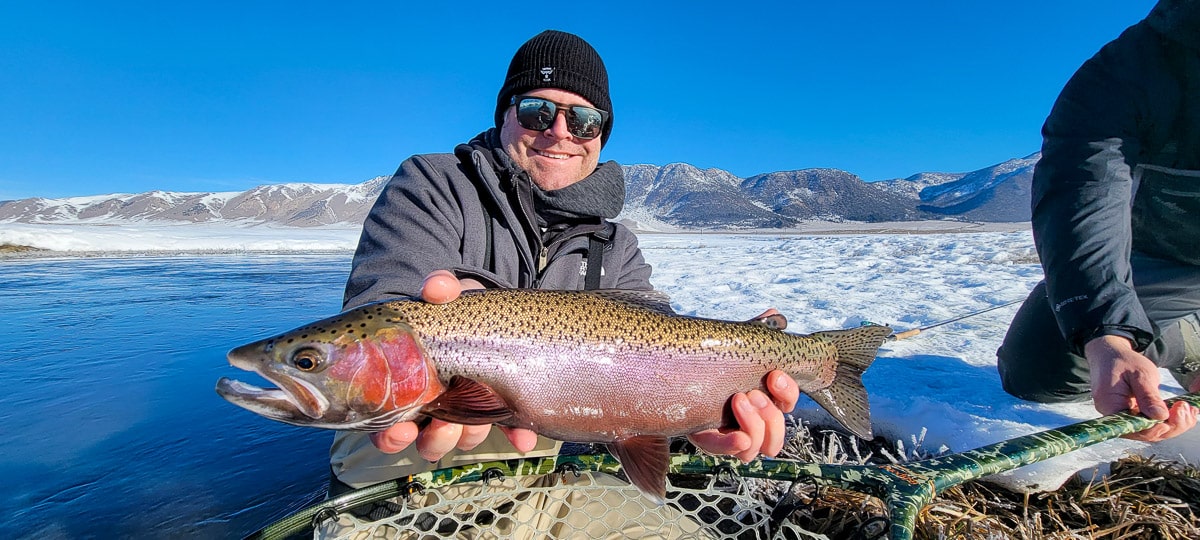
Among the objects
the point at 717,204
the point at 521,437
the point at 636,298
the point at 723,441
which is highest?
the point at 717,204

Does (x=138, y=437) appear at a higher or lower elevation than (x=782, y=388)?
lower

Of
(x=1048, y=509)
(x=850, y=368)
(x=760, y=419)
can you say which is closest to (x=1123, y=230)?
(x=1048, y=509)

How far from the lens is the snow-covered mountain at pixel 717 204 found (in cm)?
13012

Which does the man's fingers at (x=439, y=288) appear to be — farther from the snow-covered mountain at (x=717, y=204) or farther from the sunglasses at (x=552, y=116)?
the snow-covered mountain at (x=717, y=204)

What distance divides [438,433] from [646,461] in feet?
2.49

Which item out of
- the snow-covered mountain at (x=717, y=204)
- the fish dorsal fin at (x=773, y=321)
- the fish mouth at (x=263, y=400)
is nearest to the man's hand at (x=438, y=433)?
the fish mouth at (x=263, y=400)

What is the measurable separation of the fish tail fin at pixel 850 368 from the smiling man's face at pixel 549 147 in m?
1.61

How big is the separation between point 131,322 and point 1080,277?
36.5ft

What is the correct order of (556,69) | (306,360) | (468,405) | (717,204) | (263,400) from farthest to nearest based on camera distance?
1. (717,204)
2. (556,69)
3. (468,405)
4. (306,360)
5. (263,400)

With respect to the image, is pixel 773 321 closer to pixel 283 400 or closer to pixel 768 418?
pixel 768 418

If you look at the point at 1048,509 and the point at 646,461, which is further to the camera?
the point at 1048,509

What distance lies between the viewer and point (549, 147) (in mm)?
3020

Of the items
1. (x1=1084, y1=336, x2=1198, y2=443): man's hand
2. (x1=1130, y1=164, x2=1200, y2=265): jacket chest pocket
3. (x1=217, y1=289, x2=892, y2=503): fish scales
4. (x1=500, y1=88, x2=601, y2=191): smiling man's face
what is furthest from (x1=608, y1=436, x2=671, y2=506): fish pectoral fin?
(x1=1130, y1=164, x2=1200, y2=265): jacket chest pocket

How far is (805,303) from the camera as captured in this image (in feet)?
23.5
